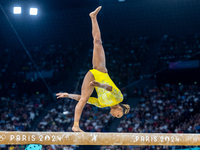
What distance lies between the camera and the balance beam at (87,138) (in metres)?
5.42

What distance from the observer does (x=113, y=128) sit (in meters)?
16.6

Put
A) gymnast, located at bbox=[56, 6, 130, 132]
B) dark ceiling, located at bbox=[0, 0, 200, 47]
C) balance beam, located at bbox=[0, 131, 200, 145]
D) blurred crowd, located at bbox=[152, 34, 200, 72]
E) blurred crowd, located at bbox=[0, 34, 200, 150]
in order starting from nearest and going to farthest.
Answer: balance beam, located at bbox=[0, 131, 200, 145] < gymnast, located at bbox=[56, 6, 130, 132] < blurred crowd, located at bbox=[0, 34, 200, 150] < blurred crowd, located at bbox=[152, 34, 200, 72] < dark ceiling, located at bbox=[0, 0, 200, 47]

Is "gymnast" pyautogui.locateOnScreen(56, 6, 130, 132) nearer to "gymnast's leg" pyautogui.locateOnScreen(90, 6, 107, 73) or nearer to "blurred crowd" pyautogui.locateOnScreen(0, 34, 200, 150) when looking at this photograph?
"gymnast's leg" pyautogui.locateOnScreen(90, 6, 107, 73)

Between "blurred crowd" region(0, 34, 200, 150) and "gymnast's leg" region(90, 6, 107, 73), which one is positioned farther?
"blurred crowd" region(0, 34, 200, 150)

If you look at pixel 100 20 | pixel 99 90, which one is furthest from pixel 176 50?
pixel 99 90

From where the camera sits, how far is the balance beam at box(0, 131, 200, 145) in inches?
213

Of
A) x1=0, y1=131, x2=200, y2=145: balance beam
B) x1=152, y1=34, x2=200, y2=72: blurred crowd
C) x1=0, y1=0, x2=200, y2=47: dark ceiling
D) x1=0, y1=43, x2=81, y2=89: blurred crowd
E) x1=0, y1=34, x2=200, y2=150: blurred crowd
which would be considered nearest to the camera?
x1=0, y1=131, x2=200, y2=145: balance beam

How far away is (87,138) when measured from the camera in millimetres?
5480

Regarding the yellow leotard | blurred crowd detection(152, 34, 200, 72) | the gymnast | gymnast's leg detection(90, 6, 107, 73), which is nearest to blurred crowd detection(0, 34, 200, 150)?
blurred crowd detection(152, 34, 200, 72)

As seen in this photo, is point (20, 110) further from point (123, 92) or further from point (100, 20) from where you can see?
point (100, 20)

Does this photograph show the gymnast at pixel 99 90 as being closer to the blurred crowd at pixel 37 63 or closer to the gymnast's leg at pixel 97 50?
the gymnast's leg at pixel 97 50

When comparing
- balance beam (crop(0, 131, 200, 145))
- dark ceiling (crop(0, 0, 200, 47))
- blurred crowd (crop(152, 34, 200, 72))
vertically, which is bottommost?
balance beam (crop(0, 131, 200, 145))

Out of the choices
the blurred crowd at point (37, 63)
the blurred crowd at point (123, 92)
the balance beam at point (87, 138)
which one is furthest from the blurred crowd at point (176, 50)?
the balance beam at point (87, 138)

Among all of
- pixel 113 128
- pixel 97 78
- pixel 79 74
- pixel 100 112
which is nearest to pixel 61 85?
pixel 79 74
